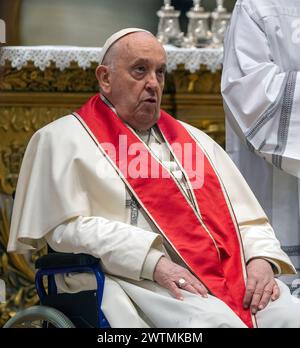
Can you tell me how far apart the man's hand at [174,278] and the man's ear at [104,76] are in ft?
Result: 2.41

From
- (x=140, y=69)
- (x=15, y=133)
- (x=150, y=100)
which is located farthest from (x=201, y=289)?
(x=15, y=133)

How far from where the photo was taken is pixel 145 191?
425 centimetres

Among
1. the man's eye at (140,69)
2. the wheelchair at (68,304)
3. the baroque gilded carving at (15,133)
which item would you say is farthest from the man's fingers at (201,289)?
the baroque gilded carving at (15,133)

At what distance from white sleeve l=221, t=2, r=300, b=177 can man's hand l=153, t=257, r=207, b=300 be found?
2.99 feet

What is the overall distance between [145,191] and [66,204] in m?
0.30

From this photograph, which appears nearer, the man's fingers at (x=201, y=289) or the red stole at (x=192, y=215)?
the man's fingers at (x=201, y=289)

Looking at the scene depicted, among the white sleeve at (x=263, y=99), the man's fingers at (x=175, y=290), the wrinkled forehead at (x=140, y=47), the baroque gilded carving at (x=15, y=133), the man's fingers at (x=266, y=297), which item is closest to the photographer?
the man's fingers at (x=175, y=290)

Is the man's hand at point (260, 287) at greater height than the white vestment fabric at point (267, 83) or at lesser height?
lesser

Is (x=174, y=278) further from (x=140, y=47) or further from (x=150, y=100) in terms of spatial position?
(x=140, y=47)

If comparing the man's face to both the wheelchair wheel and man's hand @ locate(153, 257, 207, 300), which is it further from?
the wheelchair wheel

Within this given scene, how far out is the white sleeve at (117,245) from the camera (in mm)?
4008

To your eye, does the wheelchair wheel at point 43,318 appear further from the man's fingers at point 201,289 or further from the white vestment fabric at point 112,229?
the man's fingers at point 201,289

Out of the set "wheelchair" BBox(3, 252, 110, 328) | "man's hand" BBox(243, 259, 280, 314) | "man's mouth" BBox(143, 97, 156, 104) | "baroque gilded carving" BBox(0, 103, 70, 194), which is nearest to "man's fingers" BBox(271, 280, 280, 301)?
"man's hand" BBox(243, 259, 280, 314)

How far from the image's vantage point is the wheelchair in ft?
13.2
